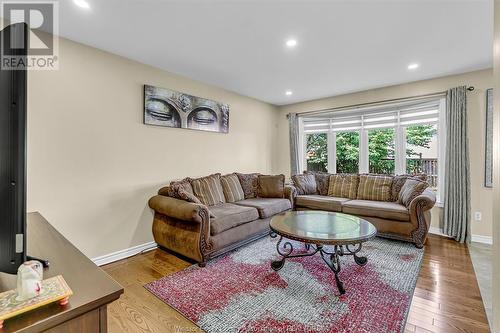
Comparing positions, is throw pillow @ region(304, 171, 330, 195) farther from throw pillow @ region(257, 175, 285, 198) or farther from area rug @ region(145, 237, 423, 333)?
area rug @ region(145, 237, 423, 333)

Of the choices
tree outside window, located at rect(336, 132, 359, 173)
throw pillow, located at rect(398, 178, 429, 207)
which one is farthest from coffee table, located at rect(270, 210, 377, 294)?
tree outside window, located at rect(336, 132, 359, 173)

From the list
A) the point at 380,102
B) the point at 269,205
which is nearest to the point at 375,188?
the point at 380,102

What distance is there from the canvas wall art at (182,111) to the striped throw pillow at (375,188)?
2586 millimetres

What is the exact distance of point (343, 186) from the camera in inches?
168

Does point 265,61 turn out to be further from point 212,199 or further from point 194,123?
point 212,199

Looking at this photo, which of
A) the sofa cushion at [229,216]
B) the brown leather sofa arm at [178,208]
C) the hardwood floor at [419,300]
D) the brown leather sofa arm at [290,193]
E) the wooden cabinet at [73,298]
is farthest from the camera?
the brown leather sofa arm at [290,193]

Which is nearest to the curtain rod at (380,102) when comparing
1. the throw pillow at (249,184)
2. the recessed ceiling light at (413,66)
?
the recessed ceiling light at (413,66)

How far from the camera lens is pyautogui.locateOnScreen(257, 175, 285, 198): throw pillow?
13.2 feet

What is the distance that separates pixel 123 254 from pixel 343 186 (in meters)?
3.60

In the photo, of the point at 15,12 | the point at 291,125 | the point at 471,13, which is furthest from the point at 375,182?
the point at 15,12

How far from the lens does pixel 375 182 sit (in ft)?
13.0

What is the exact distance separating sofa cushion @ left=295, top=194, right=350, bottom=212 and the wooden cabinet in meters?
3.51

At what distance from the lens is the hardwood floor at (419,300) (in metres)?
1.68

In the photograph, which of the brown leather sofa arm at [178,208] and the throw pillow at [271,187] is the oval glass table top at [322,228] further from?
the throw pillow at [271,187]
